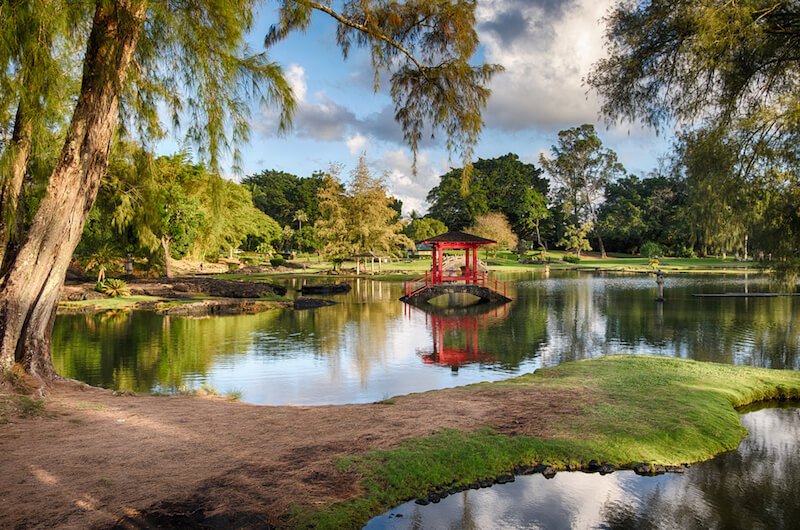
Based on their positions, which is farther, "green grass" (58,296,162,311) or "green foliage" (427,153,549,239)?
"green foliage" (427,153,549,239)

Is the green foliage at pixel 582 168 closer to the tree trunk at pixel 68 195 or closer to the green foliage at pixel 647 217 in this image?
the green foliage at pixel 647 217

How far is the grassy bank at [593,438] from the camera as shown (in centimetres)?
586

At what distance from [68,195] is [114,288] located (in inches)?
835

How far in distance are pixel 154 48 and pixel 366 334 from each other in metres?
11.7

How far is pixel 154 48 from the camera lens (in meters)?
9.38

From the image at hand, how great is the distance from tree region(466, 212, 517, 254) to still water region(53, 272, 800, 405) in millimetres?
34437

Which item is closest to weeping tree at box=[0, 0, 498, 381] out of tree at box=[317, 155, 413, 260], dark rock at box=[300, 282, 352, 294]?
dark rock at box=[300, 282, 352, 294]

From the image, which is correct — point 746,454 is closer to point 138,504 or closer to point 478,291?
point 138,504

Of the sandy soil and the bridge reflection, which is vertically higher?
the sandy soil

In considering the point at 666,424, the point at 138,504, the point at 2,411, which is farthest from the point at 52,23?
the point at 666,424

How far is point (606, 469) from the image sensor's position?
6672mm

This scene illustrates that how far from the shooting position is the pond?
5.65 meters

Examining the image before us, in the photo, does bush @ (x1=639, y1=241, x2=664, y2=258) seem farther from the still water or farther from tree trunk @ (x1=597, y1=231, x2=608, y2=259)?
the still water

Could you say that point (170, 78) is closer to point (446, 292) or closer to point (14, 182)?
point (14, 182)
